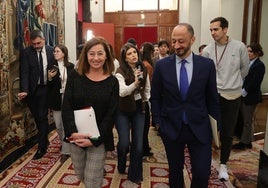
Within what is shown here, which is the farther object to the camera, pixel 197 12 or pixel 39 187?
pixel 197 12

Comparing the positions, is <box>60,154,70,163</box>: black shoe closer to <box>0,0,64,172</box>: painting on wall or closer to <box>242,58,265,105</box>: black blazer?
<box>0,0,64,172</box>: painting on wall

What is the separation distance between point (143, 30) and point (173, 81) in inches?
366

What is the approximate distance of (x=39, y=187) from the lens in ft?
9.98

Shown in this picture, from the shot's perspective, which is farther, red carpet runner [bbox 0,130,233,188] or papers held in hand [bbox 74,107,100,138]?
red carpet runner [bbox 0,130,233,188]

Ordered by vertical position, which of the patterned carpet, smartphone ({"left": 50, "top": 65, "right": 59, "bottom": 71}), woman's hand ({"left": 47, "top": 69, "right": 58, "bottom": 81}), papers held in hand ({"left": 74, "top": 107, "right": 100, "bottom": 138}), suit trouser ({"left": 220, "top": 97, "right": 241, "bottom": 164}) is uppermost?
smartphone ({"left": 50, "top": 65, "right": 59, "bottom": 71})

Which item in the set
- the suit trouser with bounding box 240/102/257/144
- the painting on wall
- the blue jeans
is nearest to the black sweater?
the blue jeans

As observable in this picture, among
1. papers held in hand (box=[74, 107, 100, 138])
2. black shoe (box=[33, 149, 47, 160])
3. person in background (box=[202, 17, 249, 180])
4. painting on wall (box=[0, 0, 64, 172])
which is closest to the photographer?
papers held in hand (box=[74, 107, 100, 138])

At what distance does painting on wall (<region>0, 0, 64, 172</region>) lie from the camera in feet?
11.9

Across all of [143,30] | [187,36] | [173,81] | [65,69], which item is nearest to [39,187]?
[65,69]

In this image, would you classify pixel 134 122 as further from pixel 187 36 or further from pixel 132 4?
pixel 132 4

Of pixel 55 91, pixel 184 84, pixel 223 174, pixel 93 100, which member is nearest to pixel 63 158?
pixel 55 91

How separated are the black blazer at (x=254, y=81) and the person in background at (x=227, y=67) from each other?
1108mm

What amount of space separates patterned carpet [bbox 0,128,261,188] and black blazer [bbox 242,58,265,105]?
817 mm

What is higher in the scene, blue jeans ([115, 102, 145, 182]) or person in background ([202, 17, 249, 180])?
person in background ([202, 17, 249, 180])
